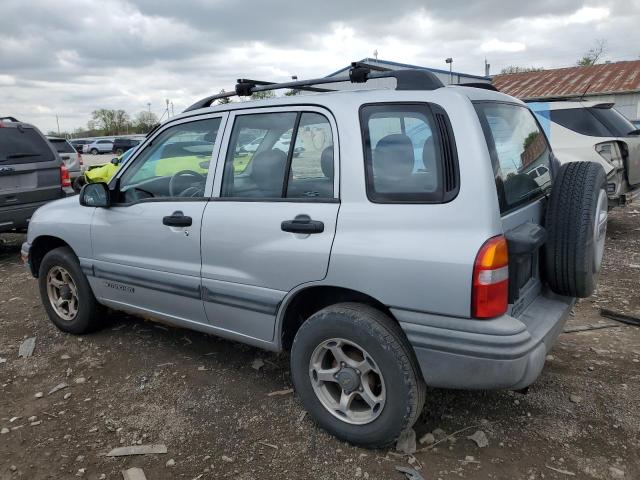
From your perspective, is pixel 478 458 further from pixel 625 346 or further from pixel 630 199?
pixel 630 199

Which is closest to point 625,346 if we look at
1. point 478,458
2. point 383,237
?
point 478,458

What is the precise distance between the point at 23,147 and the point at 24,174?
41 centimetres

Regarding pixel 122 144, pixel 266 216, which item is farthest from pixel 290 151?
pixel 122 144

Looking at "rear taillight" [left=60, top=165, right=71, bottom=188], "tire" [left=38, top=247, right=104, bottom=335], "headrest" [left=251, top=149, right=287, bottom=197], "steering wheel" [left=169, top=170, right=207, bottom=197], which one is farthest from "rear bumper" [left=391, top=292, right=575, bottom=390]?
"rear taillight" [left=60, top=165, right=71, bottom=188]

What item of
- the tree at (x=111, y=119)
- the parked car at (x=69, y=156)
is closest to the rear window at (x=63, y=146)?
the parked car at (x=69, y=156)

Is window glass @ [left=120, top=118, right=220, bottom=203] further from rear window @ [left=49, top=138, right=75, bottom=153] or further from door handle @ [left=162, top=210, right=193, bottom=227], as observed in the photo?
rear window @ [left=49, top=138, right=75, bottom=153]

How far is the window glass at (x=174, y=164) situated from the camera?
3.30m

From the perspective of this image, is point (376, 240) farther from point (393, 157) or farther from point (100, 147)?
point (100, 147)

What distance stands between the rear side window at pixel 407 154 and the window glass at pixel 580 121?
5539 millimetres

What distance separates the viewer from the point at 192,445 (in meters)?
2.85

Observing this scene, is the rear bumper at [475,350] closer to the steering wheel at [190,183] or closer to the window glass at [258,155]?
the window glass at [258,155]

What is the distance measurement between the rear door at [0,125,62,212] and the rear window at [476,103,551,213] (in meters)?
6.38

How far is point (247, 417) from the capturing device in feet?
10.1

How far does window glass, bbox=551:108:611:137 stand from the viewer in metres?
6.97
